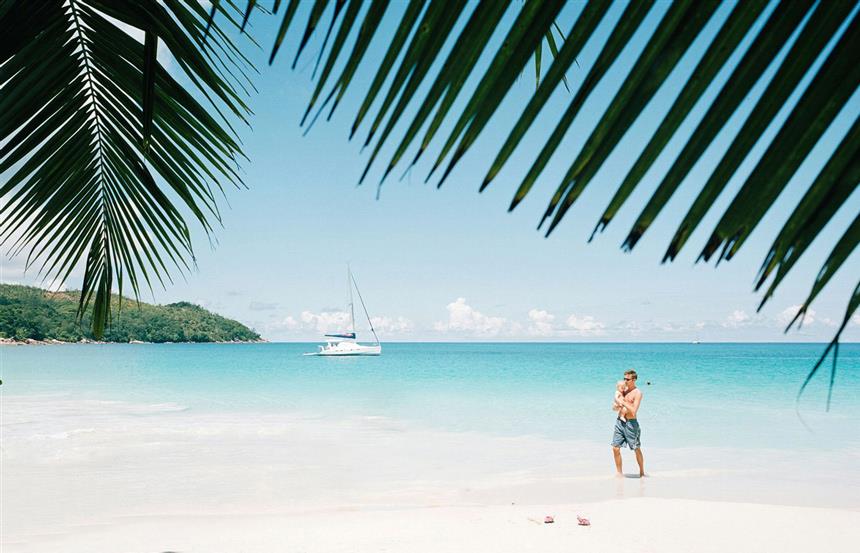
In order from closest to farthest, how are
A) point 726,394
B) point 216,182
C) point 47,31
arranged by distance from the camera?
point 47,31, point 216,182, point 726,394

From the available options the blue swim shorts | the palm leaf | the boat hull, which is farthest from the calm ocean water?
the boat hull

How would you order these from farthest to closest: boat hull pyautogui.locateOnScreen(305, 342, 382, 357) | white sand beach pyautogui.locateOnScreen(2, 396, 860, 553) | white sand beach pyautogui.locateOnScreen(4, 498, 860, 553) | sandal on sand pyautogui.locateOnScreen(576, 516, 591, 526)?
1. boat hull pyautogui.locateOnScreen(305, 342, 382, 357)
2. sandal on sand pyautogui.locateOnScreen(576, 516, 591, 526)
3. white sand beach pyautogui.locateOnScreen(2, 396, 860, 553)
4. white sand beach pyautogui.locateOnScreen(4, 498, 860, 553)

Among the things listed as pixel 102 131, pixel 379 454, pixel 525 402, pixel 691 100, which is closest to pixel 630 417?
pixel 379 454

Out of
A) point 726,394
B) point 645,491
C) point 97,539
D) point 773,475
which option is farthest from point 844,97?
point 726,394

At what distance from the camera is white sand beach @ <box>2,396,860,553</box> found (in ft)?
22.0

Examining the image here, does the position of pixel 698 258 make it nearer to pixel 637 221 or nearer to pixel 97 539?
pixel 637 221

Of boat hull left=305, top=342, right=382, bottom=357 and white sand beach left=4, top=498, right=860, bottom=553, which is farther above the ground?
boat hull left=305, top=342, right=382, bottom=357

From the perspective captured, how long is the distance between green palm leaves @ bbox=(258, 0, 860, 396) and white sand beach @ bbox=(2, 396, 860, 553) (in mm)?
6442

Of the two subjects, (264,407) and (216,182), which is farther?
(264,407)

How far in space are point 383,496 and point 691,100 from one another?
9.38 meters

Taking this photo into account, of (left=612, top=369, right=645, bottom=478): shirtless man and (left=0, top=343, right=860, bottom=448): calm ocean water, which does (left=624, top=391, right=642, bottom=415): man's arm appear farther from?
(left=0, top=343, right=860, bottom=448): calm ocean water

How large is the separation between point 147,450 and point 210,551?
7.21m

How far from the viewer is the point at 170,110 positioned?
58.3 inches

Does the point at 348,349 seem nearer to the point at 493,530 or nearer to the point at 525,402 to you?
the point at 525,402
